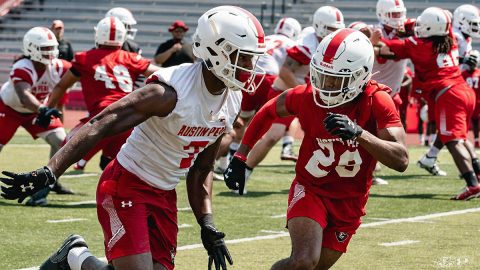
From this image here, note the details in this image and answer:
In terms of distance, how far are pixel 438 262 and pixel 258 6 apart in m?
19.3

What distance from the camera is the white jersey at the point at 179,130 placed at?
474cm

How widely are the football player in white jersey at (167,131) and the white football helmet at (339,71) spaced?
0.44 m

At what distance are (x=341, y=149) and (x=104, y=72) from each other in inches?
180

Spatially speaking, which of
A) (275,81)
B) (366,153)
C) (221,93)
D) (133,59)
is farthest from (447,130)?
(221,93)

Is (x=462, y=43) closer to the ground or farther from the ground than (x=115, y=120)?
closer to the ground

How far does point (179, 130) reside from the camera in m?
4.78

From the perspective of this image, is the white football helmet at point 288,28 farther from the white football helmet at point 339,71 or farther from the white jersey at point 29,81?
the white football helmet at point 339,71

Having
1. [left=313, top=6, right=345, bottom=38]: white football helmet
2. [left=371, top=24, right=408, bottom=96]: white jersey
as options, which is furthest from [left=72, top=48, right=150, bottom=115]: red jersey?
[left=371, top=24, right=408, bottom=96]: white jersey

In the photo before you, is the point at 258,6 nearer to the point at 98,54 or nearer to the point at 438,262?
the point at 98,54

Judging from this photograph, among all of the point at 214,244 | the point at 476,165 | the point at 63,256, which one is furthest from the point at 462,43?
the point at 63,256

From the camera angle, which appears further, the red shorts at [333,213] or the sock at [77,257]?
the red shorts at [333,213]

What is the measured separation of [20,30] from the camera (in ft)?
A: 88.8

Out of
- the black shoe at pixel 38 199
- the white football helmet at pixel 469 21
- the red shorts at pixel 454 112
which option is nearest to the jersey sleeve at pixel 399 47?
the red shorts at pixel 454 112

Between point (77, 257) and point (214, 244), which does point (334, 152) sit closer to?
point (214, 244)
